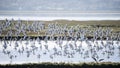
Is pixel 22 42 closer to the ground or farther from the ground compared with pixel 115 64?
closer to the ground

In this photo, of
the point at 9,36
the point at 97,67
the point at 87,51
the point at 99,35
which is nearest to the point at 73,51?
the point at 87,51

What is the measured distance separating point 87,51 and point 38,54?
7.49 meters

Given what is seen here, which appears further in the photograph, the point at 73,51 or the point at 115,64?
the point at 73,51

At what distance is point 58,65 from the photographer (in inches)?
1220

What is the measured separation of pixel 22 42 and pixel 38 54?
9.49 m

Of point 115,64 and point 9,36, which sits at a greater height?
point 115,64

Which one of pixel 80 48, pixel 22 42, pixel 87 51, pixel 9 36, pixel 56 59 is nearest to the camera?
pixel 56 59

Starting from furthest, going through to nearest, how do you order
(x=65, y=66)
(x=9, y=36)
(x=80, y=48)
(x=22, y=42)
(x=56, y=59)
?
(x=9, y=36) < (x=22, y=42) < (x=80, y=48) < (x=56, y=59) < (x=65, y=66)

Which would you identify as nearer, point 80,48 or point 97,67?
point 97,67

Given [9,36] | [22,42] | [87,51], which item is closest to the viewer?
[87,51]

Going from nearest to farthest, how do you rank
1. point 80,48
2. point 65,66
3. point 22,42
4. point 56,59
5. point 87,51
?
1. point 65,66
2. point 56,59
3. point 87,51
4. point 80,48
5. point 22,42

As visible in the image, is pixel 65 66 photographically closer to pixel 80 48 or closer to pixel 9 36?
pixel 80 48

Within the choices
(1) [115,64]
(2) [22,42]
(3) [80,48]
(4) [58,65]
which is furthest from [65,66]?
(2) [22,42]

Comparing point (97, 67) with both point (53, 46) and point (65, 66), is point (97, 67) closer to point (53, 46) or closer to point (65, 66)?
point (65, 66)
